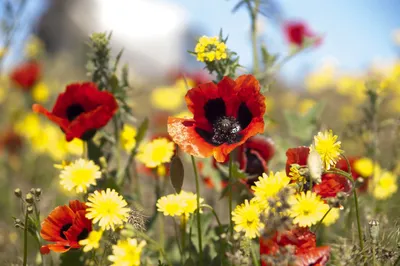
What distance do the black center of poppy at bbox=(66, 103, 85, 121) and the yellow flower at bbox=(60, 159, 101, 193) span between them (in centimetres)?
34

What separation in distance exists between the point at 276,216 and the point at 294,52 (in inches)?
56.4

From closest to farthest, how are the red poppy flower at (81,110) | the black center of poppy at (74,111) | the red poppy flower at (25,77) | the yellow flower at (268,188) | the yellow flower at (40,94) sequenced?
the yellow flower at (268,188)
the red poppy flower at (81,110)
the black center of poppy at (74,111)
the yellow flower at (40,94)
the red poppy flower at (25,77)

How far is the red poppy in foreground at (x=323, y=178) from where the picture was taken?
1350 mm

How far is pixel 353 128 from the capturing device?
240cm

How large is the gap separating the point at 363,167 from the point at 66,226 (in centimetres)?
138

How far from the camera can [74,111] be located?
1802 millimetres

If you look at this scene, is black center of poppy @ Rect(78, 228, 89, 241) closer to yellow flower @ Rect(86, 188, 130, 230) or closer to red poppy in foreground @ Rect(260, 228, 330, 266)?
yellow flower @ Rect(86, 188, 130, 230)

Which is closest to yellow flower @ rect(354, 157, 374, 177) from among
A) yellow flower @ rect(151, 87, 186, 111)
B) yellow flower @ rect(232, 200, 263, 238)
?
yellow flower @ rect(232, 200, 263, 238)

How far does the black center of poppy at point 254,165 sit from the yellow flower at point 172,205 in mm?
473

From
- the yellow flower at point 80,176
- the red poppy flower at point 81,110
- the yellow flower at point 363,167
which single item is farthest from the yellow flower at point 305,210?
the yellow flower at point 363,167

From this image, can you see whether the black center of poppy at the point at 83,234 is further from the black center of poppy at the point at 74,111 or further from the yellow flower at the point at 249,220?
the black center of poppy at the point at 74,111

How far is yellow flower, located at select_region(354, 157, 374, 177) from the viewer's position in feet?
7.54

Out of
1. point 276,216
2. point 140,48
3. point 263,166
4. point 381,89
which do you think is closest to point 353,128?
point 381,89

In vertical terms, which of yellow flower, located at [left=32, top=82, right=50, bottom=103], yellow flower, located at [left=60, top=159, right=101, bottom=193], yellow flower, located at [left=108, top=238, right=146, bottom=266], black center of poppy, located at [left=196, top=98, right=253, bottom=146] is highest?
yellow flower, located at [left=32, top=82, right=50, bottom=103]
